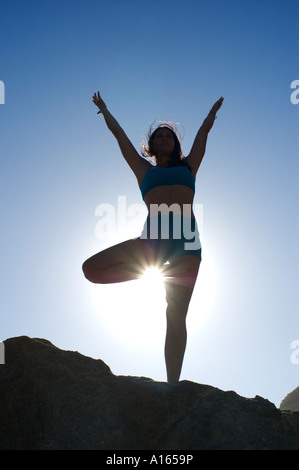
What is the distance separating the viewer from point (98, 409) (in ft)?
11.8

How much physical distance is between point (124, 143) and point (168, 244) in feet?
5.65

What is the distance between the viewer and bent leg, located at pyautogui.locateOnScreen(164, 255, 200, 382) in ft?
14.8

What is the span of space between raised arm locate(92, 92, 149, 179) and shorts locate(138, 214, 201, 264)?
92 centimetres

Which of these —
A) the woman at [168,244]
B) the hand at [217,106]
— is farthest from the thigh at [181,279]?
the hand at [217,106]

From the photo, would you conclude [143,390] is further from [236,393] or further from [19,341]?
[19,341]

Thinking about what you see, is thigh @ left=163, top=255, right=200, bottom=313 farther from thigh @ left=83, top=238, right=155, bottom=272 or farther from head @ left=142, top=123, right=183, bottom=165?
head @ left=142, top=123, right=183, bottom=165

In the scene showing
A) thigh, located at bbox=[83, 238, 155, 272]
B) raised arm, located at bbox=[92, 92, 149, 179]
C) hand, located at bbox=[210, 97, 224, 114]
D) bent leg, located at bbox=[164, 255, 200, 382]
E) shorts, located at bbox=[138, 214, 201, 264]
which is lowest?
bent leg, located at bbox=[164, 255, 200, 382]

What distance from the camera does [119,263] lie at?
466 cm

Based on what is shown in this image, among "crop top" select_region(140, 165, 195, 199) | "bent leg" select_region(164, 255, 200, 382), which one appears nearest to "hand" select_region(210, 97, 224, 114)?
"crop top" select_region(140, 165, 195, 199)

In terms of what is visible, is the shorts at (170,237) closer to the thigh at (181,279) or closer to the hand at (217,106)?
the thigh at (181,279)

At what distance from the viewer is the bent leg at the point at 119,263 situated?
181 inches

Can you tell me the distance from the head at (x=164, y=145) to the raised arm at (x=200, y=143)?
174 mm
